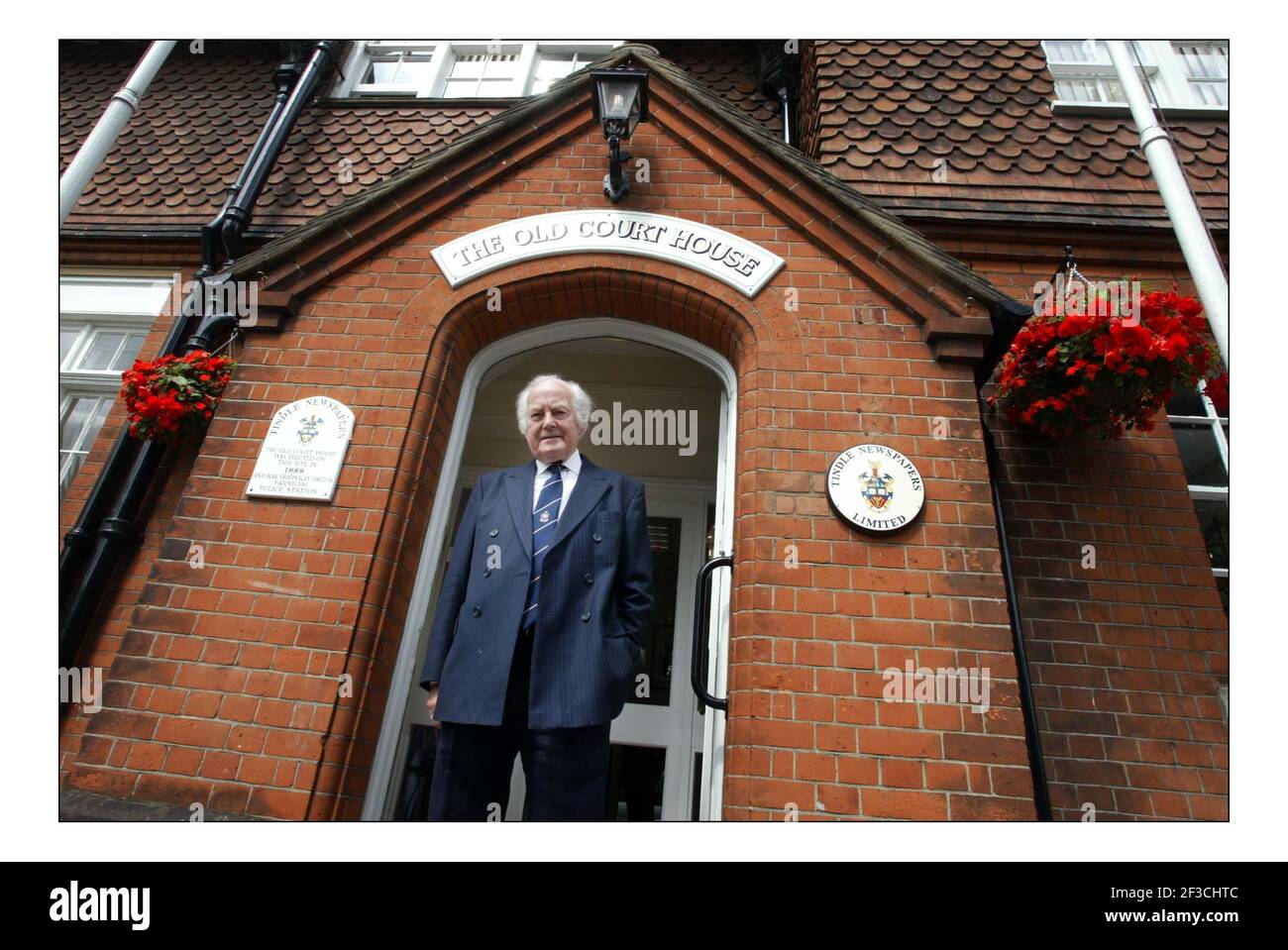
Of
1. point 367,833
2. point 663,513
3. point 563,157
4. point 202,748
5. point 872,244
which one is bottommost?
point 367,833

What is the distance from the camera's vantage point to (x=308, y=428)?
314cm

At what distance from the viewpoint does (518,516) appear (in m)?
2.99

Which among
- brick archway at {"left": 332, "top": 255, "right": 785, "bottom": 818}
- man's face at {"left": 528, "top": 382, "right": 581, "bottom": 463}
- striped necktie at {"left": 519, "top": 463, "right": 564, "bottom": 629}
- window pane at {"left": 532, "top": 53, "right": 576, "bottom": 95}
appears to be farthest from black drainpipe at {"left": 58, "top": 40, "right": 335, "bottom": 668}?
window pane at {"left": 532, "top": 53, "right": 576, "bottom": 95}

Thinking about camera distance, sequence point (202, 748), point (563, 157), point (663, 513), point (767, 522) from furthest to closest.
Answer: point (663, 513), point (563, 157), point (767, 522), point (202, 748)

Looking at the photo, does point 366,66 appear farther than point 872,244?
Yes

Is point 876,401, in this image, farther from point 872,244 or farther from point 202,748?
point 202,748

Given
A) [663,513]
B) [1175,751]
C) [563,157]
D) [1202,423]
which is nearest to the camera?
[1175,751]

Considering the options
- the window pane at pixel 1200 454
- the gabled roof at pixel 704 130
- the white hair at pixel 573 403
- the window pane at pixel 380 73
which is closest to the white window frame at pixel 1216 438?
the window pane at pixel 1200 454

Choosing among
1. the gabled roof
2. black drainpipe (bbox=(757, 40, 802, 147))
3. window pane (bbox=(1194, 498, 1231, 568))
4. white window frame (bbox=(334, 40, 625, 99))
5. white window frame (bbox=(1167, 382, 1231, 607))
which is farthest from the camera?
white window frame (bbox=(334, 40, 625, 99))

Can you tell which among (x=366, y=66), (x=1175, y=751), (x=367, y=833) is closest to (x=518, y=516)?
(x=367, y=833)

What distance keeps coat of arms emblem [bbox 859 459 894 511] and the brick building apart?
0.16 metres

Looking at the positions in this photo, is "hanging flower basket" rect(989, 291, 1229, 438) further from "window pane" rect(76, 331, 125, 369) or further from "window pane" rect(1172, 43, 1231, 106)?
"window pane" rect(76, 331, 125, 369)

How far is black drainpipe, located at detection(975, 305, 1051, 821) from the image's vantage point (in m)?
2.80
